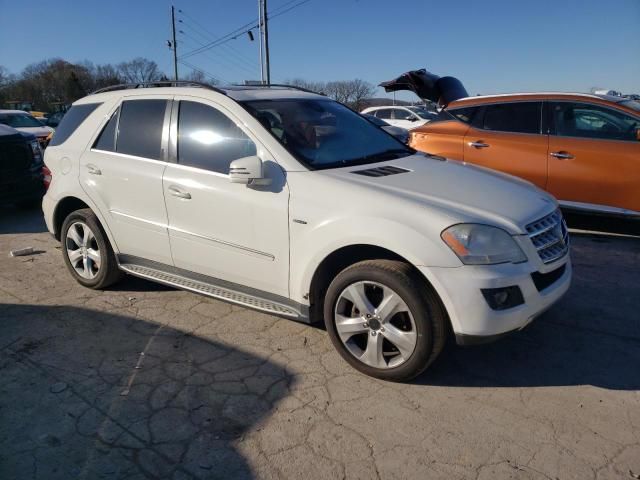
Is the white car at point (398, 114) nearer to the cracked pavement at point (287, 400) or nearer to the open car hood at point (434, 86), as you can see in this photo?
the open car hood at point (434, 86)

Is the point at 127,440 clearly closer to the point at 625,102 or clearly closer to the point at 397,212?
the point at 397,212

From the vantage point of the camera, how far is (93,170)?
14.1ft

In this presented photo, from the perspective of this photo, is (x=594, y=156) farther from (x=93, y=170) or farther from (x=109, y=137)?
(x=93, y=170)

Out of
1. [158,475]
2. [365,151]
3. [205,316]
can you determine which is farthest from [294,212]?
[158,475]

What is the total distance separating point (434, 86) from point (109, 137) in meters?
6.78

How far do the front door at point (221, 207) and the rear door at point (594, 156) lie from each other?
4.12 m

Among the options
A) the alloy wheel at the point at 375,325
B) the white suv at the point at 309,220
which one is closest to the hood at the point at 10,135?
the white suv at the point at 309,220

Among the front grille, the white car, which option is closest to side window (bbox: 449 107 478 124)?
the front grille

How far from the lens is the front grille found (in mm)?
2963

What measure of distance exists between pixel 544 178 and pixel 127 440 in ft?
17.6

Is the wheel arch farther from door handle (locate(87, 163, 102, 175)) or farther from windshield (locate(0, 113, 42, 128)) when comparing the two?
windshield (locate(0, 113, 42, 128))

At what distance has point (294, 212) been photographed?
10.5 ft

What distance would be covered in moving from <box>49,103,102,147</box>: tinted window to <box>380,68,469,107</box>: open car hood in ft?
21.2

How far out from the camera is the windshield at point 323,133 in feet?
11.5
